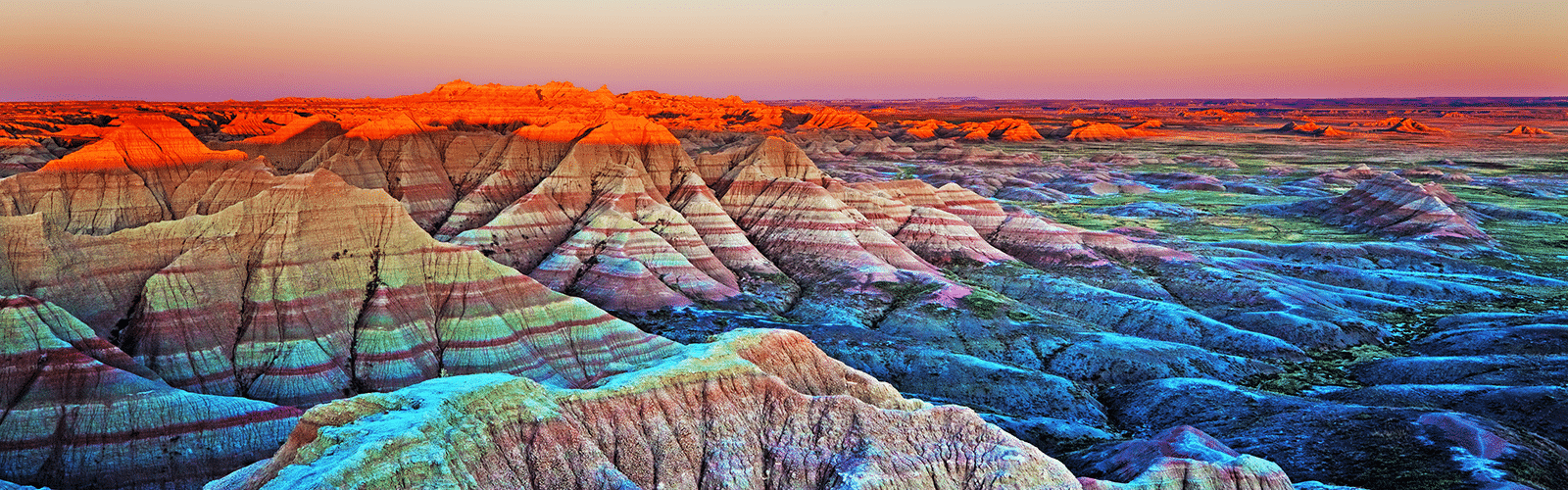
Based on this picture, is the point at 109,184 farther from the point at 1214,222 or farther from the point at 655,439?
the point at 1214,222

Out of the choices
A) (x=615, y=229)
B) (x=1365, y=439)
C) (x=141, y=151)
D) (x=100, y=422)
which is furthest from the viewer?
(x=615, y=229)

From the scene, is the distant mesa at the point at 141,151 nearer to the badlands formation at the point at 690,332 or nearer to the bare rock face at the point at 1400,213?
the badlands formation at the point at 690,332

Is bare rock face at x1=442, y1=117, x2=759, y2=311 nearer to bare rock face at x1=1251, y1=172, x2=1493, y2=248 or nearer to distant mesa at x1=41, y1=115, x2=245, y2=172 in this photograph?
distant mesa at x1=41, y1=115, x2=245, y2=172

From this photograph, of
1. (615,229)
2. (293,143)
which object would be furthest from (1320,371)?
(293,143)

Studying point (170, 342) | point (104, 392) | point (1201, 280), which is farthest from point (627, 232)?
point (1201, 280)

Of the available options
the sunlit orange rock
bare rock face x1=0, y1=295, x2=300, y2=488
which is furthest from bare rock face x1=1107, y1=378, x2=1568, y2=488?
the sunlit orange rock

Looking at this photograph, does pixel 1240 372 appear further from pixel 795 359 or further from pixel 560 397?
pixel 560 397
